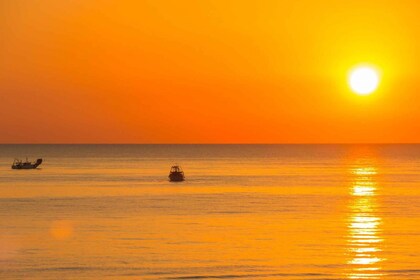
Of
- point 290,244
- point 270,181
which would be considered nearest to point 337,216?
point 290,244

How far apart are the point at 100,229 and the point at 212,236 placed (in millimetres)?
8484

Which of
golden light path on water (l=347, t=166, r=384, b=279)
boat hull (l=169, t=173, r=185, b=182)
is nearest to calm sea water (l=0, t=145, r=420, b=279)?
golden light path on water (l=347, t=166, r=384, b=279)

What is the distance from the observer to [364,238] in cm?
5194

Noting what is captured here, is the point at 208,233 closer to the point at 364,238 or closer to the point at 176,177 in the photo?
the point at 364,238

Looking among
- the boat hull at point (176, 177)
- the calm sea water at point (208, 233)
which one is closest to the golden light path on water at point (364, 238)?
the calm sea water at point (208, 233)

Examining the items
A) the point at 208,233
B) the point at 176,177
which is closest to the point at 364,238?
the point at 208,233

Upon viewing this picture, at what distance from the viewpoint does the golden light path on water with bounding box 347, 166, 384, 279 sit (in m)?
40.1

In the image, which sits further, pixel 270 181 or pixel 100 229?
pixel 270 181

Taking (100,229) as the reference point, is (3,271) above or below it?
below

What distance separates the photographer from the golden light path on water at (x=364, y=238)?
4008cm

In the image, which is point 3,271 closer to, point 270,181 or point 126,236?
point 126,236

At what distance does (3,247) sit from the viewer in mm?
47312

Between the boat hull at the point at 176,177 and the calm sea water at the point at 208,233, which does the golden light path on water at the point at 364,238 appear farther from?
the boat hull at the point at 176,177

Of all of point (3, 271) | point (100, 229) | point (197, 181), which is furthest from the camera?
point (197, 181)
